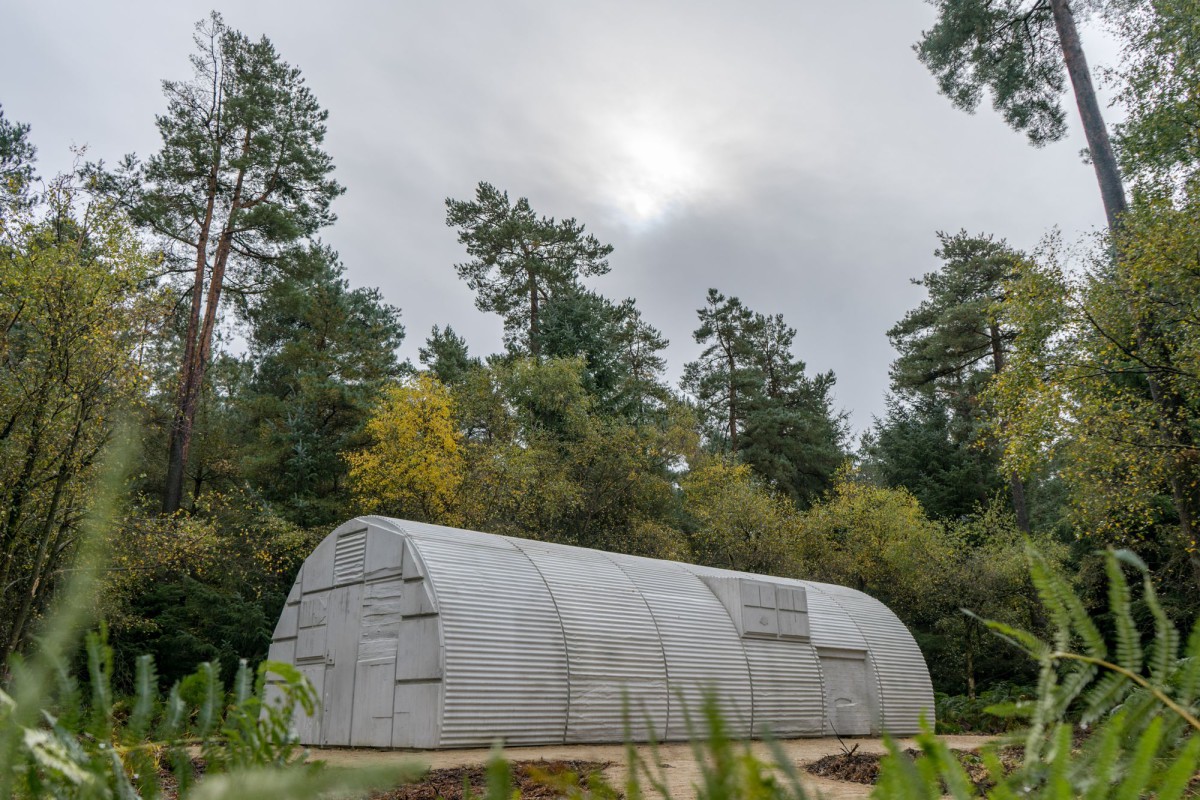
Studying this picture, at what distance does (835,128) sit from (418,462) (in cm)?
1285

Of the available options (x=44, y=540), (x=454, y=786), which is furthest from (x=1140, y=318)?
(x=44, y=540)

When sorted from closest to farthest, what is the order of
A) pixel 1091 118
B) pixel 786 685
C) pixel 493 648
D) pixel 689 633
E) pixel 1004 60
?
pixel 493 648 → pixel 689 633 → pixel 786 685 → pixel 1091 118 → pixel 1004 60

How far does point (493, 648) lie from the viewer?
9.77 metres

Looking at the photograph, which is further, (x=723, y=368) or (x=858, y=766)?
(x=723, y=368)

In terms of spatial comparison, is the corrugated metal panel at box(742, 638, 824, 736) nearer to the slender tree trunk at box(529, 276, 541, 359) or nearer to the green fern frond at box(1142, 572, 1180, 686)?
the green fern frond at box(1142, 572, 1180, 686)

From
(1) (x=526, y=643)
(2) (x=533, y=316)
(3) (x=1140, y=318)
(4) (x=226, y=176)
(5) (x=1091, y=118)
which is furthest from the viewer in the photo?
(2) (x=533, y=316)

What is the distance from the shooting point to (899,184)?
23703 mm

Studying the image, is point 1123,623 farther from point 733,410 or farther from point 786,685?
point 733,410

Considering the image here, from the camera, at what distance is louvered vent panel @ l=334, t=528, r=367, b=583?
36.0ft

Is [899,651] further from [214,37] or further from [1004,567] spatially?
[214,37]

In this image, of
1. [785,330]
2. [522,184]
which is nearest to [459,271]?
[522,184]

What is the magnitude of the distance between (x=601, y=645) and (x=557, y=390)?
1487cm

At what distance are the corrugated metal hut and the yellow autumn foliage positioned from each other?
865cm

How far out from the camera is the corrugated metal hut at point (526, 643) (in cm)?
954
